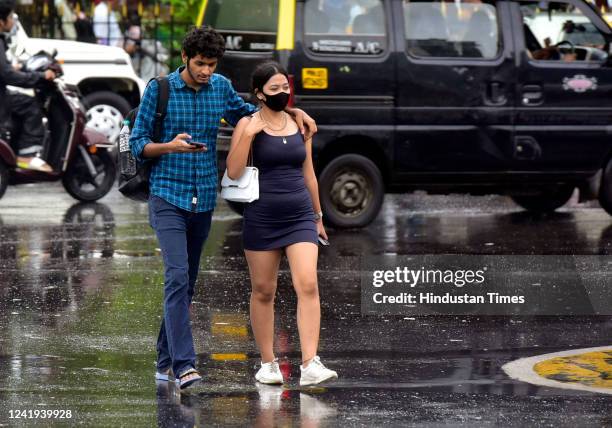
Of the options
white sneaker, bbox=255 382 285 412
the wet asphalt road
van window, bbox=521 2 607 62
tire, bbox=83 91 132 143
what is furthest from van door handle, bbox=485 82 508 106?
white sneaker, bbox=255 382 285 412

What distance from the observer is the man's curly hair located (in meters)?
7.09

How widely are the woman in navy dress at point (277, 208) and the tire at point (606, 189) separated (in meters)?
7.23

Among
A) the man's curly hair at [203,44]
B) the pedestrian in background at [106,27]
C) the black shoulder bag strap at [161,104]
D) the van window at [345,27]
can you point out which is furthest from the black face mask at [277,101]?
the pedestrian in background at [106,27]

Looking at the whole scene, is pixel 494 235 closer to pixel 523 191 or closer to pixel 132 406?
pixel 523 191

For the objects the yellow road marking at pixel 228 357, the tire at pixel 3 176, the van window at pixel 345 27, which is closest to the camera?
the yellow road marking at pixel 228 357

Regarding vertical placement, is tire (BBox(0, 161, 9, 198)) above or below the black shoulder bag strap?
below

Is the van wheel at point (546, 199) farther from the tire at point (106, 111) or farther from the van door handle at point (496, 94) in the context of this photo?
the tire at point (106, 111)

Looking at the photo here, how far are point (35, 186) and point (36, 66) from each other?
292cm

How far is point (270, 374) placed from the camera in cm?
729

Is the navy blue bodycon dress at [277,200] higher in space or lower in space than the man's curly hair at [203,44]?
lower

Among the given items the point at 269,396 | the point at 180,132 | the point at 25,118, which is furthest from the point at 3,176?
the point at 269,396

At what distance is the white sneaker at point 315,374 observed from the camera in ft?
23.6

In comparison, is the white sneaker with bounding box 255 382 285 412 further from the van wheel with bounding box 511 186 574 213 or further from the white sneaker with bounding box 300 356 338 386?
the van wheel with bounding box 511 186 574 213

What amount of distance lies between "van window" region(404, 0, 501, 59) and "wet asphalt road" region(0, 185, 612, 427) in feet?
5.18
